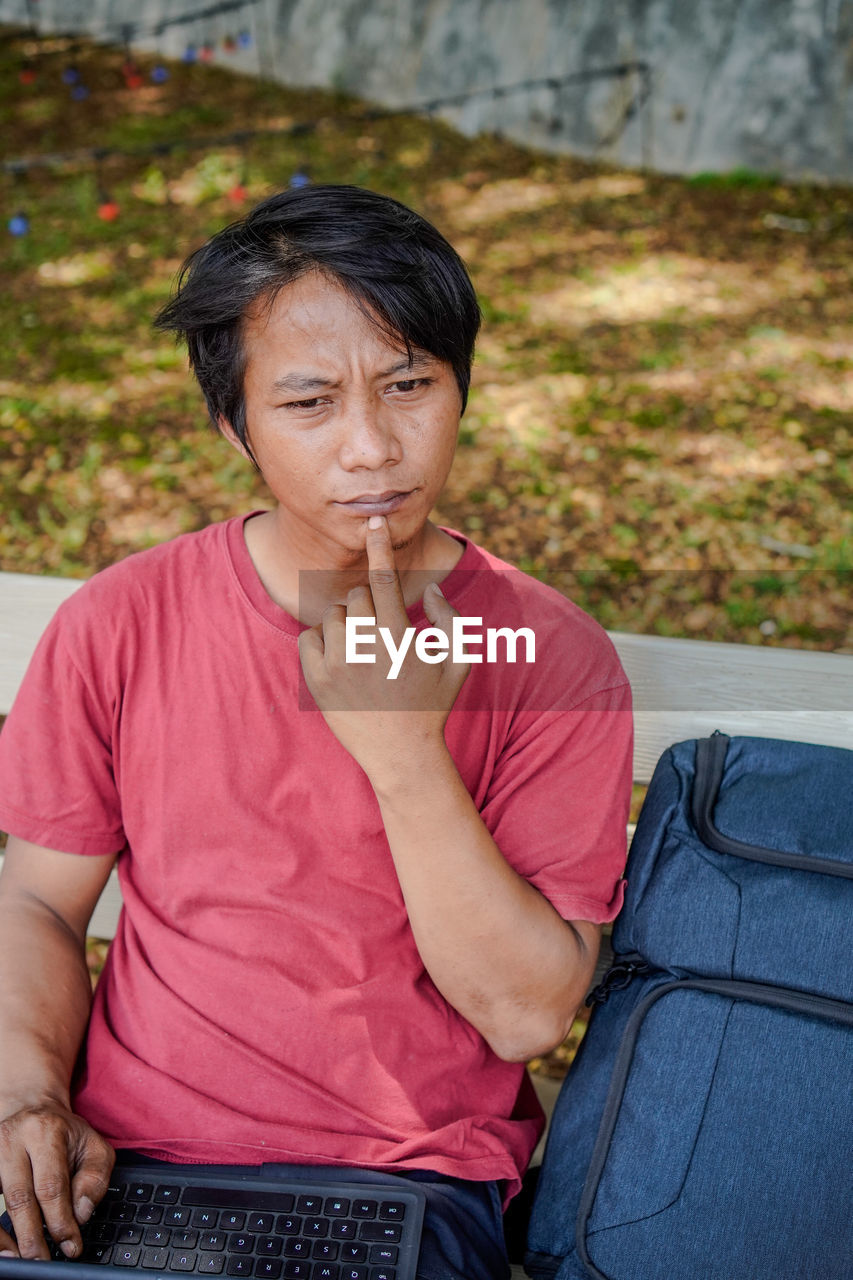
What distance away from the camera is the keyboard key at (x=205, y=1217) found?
1.64m

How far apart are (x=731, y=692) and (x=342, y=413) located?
100cm

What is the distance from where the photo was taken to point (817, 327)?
671cm

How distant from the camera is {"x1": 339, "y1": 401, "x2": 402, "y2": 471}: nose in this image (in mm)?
1647

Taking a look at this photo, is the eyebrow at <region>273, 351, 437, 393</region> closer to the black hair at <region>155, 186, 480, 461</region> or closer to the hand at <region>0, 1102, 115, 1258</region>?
the black hair at <region>155, 186, 480, 461</region>

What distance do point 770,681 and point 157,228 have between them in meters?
7.49

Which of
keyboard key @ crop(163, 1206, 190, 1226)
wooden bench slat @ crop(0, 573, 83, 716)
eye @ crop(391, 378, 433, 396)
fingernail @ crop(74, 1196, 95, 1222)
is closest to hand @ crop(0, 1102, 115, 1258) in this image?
fingernail @ crop(74, 1196, 95, 1222)

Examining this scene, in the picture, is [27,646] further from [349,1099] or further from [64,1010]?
[349,1099]

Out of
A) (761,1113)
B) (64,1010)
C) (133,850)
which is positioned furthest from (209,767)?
(761,1113)

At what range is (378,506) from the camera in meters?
1.71

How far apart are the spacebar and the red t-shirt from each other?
0.19 feet

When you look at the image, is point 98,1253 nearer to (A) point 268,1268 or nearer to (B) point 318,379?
(A) point 268,1268

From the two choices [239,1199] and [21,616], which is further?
[21,616]

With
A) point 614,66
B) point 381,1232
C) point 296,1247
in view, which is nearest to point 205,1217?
point 296,1247

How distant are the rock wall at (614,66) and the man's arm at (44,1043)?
27.7ft
